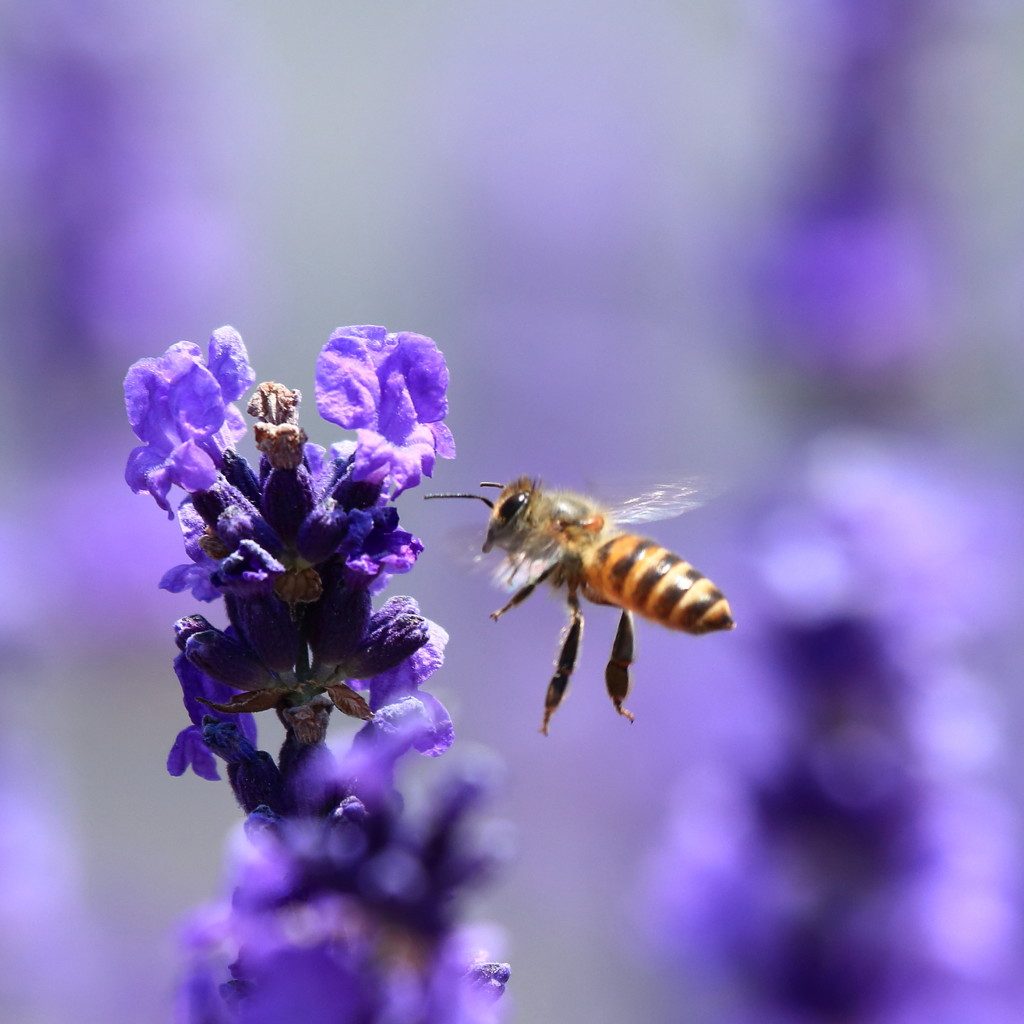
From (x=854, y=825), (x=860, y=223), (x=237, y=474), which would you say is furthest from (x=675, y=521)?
(x=237, y=474)

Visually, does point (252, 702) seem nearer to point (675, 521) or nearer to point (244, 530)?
point (244, 530)

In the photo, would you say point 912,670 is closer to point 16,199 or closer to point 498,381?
point 16,199

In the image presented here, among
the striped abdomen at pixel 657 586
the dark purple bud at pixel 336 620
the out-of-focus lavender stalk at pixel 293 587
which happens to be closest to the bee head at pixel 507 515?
the striped abdomen at pixel 657 586

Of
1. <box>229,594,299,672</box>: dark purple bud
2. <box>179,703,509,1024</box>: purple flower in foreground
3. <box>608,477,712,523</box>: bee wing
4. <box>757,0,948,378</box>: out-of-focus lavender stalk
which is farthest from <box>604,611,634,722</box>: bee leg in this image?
<box>757,0,948,378</box>: out-of-focus lavender stalk

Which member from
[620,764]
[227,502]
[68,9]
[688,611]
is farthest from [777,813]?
[620,764]

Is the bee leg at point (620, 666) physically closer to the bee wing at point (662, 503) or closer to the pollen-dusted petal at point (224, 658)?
the bee wing at point (662, 503)

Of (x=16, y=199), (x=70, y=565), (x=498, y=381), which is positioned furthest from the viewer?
(x=498, y=381)

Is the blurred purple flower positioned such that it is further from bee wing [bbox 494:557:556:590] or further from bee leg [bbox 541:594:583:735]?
bee wing [bbox 494:557:556:590]
